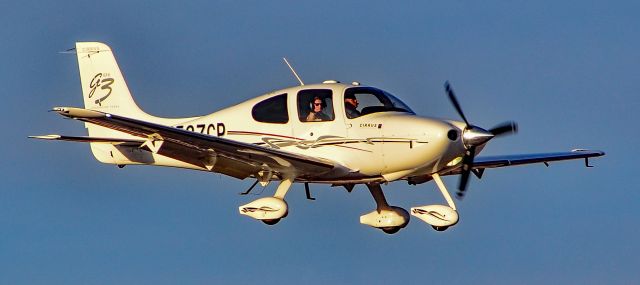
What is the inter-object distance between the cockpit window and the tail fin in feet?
19.6

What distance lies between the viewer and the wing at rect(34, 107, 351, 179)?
24594 mm

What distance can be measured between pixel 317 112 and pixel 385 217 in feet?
9.80

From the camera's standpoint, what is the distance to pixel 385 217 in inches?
1093

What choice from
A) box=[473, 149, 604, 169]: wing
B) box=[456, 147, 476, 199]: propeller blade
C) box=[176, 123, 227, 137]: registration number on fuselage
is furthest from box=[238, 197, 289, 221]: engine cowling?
box=[473, 149, 604, 169]: wing

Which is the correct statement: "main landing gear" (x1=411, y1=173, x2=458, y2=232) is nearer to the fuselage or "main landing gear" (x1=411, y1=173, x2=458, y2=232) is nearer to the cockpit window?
the fuselage

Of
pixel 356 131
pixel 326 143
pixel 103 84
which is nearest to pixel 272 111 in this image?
pixel 326 143

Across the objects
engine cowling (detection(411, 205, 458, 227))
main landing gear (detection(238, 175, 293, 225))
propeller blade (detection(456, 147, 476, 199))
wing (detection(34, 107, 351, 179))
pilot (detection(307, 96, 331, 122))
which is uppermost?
pilot (detection(307, 96, 331, 122))

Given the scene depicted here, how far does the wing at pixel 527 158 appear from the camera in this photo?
28.4 m

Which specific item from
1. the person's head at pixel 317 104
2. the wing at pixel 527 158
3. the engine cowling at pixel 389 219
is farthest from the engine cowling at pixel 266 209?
the wing at pixel 527 158

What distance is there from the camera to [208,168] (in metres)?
26.7

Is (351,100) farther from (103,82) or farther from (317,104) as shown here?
(103,82)

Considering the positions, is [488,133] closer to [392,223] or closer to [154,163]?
[392,223]

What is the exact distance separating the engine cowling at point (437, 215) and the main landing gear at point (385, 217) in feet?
6.19

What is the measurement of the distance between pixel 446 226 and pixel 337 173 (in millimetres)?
2331
